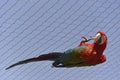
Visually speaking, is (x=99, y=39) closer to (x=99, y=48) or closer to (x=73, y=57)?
(x=99, y=48)

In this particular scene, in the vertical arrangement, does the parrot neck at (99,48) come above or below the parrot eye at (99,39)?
below

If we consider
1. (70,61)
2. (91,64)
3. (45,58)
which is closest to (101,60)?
(91,64)

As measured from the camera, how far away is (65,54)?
5.91 feet

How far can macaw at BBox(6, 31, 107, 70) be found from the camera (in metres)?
1.77

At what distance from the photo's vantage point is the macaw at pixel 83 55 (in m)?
1.77

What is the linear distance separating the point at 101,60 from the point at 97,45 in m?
0.09

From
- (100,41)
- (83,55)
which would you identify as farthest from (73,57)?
(100,41)

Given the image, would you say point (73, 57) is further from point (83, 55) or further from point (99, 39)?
point (99, 39)

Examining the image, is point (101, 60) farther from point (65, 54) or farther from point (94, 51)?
point (65, 54)

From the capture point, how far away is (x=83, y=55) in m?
1.77

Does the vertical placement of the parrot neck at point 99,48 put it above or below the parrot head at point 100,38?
below

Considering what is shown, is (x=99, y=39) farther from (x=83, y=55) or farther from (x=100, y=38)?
(x=83, y=55)

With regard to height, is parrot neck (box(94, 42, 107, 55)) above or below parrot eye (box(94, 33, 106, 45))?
below

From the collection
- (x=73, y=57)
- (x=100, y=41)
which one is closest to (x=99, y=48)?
(x=100, y=41)
